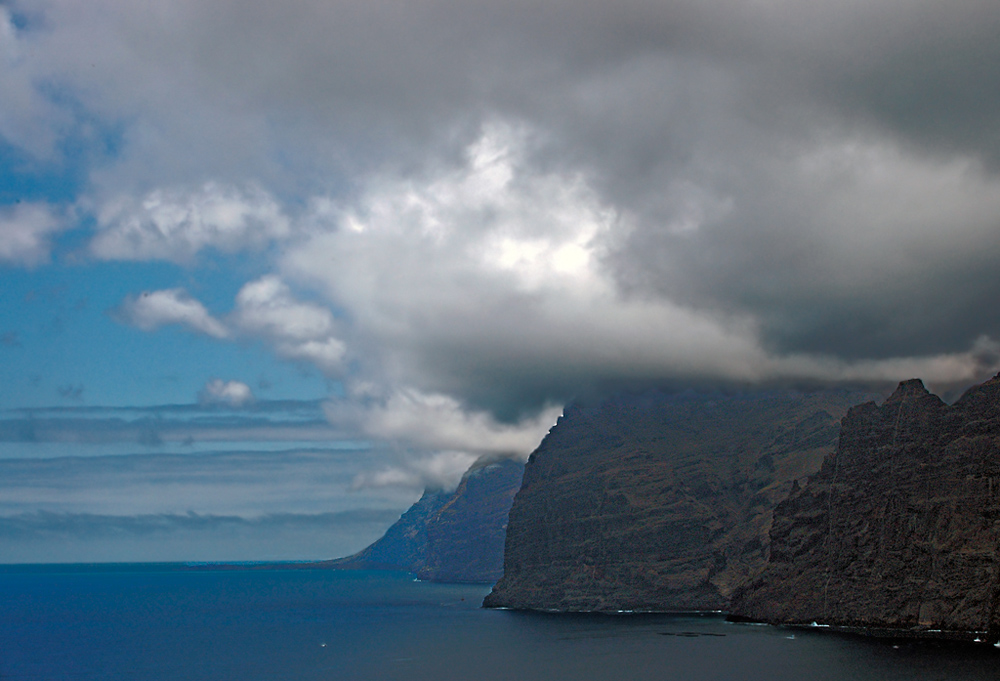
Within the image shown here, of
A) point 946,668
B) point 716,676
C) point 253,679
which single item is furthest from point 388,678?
point 946,668

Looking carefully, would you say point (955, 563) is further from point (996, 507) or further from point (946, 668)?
point (946, 668)

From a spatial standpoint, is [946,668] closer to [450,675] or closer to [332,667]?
[450,675]

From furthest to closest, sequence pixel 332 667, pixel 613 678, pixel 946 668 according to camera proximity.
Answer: pixel 332 667
pixel 613 678
pixel 946 668

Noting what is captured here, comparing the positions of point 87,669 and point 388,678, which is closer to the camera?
point 388,678

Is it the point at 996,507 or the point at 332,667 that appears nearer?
the point at 332,667

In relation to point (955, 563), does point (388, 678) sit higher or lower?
lower

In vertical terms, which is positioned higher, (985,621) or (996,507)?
(996,507)

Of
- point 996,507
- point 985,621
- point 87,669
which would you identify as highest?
point 996,507

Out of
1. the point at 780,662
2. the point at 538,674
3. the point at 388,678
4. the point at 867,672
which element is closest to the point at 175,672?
the point at 388,678

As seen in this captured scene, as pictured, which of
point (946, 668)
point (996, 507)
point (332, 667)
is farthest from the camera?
point (996, 507)
